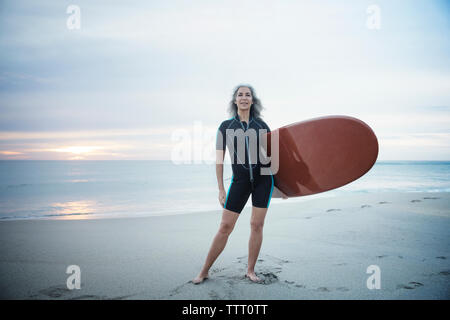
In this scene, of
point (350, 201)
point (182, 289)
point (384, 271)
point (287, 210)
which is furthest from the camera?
point (350, 201)

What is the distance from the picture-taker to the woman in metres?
2.21

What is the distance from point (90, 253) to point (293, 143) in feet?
7.47

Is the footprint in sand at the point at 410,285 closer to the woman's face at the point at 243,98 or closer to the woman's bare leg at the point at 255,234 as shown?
the woman's bare leg at the point at 255,234

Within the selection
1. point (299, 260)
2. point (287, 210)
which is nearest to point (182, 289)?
point (299, 260)

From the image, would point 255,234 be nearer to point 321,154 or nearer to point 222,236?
point 222,236

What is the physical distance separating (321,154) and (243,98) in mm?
877

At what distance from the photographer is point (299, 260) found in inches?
107

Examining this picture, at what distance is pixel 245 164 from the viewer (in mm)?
2232

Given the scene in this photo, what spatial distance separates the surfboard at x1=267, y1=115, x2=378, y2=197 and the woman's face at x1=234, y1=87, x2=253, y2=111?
0.39m

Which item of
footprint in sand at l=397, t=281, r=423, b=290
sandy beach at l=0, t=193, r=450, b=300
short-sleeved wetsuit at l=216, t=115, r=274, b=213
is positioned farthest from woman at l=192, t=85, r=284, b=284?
footprint in sand at l=397, t=281, r=423, b=290

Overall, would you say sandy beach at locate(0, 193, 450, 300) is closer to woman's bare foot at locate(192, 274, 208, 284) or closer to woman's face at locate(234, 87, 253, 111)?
woman's bare foot at locate(192, 274, 208, 284)

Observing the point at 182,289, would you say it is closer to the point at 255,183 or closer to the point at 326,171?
the point at 255,183

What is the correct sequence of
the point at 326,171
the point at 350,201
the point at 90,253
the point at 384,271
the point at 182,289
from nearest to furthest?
the point at 182,289
the point at 384,271
the point at 326,171
the point at 90,253
the point at 350,201

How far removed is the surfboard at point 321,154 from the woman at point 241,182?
1.03 feet
